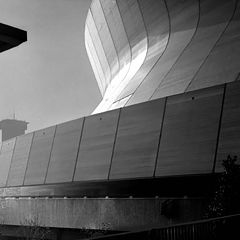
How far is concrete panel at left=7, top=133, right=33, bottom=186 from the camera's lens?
990 inches

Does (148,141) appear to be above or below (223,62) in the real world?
below

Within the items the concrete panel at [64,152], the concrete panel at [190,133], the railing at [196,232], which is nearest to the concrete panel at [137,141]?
the concrete panel at [190,133]

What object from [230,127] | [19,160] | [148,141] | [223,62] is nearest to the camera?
[230,127]

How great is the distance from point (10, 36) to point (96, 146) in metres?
14.1

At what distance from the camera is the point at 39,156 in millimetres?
23703

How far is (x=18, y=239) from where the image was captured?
24859 mm

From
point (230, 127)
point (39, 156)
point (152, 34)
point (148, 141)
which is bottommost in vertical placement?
point (230, 127)

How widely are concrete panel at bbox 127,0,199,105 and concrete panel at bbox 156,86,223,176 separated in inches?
198

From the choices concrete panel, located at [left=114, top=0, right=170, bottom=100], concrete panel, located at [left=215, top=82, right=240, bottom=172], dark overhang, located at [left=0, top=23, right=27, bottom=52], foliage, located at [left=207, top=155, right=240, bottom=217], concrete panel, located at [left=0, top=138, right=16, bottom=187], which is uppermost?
concrete panel, located at [left=114, top=0, right=170, bottom=100]

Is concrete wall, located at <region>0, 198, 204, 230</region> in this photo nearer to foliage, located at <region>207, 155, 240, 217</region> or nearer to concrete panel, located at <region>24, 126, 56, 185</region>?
concrete panel, located at <region>24, 126, 56, 185</region>

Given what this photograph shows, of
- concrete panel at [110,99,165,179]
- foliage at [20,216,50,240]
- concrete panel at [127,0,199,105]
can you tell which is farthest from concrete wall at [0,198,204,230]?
concrete panel at [127,0,199,105]

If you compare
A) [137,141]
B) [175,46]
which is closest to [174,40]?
[175,46]

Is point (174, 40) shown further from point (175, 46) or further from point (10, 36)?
point (10, 36)

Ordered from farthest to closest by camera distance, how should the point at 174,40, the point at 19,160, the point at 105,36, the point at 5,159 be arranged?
the point at 105,36 → the point at 5,159 → the point at 19,160 → the point at 174,40
